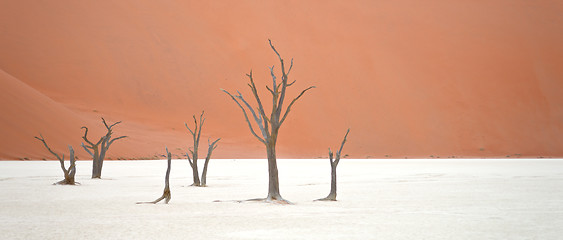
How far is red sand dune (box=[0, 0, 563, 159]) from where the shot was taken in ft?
162

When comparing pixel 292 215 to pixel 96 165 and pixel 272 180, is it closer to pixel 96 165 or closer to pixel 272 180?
pixel 272 180

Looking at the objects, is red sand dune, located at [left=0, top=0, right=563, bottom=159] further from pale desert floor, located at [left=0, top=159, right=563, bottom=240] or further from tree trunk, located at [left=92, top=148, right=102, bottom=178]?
pale desert floor, located at [left=0, top=159, right=563, bottom=240]

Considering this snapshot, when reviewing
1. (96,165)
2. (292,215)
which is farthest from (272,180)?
(96,165)

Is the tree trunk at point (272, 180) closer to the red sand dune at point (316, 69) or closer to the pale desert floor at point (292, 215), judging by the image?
the pale desert floor at point (292, 215)

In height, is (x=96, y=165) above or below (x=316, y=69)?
below

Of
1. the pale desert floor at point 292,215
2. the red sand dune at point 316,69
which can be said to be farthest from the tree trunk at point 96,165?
the red sand dune at point 316,69

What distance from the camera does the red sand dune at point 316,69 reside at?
49312mm

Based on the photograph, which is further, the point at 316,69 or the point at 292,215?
the point at 316,69

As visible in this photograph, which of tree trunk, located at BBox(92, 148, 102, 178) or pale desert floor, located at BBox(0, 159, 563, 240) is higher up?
tree trunk, located at BBox(92, 148, 102, 178)

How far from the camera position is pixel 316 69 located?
53.4 meters

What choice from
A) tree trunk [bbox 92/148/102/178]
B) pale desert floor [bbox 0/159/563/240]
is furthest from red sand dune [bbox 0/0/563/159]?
pale desert floor [bbox 0/159/563/240]

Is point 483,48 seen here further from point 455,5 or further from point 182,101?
point 182,101

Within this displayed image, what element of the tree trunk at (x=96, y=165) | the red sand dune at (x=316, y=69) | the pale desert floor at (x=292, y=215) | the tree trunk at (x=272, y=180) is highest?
the red sand dune at (x=316, y=69)

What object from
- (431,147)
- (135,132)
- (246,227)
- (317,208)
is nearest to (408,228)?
(246,227)
